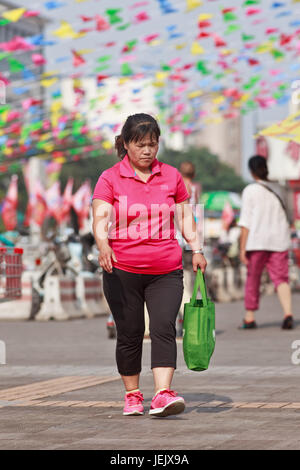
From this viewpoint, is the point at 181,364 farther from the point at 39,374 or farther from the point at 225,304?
the point at 225,304

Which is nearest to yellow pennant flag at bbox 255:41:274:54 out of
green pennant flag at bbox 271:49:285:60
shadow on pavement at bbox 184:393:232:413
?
green pennant flag at bbox 271:49:285:60

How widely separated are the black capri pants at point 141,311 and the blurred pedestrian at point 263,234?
6.33 meters

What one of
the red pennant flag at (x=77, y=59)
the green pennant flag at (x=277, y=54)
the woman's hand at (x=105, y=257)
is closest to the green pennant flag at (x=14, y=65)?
the red pennant flag at (x=77, y=59)

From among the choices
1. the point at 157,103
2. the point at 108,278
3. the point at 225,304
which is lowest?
the point at 225,304

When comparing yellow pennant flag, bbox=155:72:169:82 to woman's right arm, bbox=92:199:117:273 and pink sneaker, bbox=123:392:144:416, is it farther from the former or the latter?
pink sneaker, bbox=123:392:144:416

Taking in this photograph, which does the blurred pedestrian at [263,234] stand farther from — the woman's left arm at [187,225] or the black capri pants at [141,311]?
the black capri pants at [141,311]

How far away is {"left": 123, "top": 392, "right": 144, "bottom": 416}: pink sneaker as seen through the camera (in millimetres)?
6316

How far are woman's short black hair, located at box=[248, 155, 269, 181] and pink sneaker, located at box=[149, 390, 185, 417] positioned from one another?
6.90m

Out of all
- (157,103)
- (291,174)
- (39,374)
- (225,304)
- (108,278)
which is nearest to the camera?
(108,278)

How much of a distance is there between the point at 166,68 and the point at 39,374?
551 inches

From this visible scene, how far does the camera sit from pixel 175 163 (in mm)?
107125

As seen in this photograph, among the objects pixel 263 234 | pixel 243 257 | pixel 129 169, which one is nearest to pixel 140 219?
pixel 129 169
